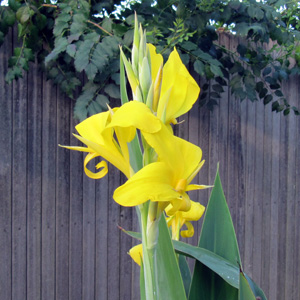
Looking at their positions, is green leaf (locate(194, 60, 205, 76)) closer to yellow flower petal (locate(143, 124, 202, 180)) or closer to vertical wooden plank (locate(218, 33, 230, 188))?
vertical wooden plank (locate(218, 33, 230, 188))

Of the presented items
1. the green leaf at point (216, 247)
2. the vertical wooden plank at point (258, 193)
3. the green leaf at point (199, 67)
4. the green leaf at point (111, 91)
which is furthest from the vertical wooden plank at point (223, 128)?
the green leaf at point (216, 247)

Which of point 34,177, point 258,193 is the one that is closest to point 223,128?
point 258,193

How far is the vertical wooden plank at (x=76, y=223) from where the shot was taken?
7.72 ft

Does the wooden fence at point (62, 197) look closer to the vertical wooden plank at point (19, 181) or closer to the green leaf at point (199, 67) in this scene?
the vertical wooden plank at point (19, 181)

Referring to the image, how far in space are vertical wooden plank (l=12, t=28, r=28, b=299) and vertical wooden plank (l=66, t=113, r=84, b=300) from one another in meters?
0.26

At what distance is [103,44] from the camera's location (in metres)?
2.04

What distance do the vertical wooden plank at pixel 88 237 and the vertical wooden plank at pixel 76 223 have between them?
0.02 m

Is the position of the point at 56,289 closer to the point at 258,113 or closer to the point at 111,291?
the point at 111,291

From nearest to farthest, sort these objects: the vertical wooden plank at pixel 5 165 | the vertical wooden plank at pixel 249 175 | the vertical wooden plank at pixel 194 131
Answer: the vertical wooden plank at pixel 5 165, the vertical wooden plank at pixel 194 131, the vertical wooden plank at pixel 249 175

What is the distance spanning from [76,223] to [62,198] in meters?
0.17

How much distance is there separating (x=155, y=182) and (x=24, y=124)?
1.91 metres

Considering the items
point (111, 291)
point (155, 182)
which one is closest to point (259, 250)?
point (111, 291)

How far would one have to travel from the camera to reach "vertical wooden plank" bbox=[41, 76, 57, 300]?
7.50 feet

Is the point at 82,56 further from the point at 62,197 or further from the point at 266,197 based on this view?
the point at 266,197
